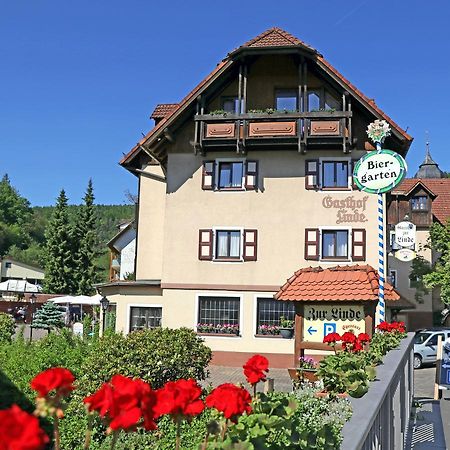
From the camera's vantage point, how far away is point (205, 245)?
74.2ft

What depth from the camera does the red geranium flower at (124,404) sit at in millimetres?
1642

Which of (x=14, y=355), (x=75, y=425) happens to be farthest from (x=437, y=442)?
(x=14, y=355)

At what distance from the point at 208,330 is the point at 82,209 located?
43.0 m

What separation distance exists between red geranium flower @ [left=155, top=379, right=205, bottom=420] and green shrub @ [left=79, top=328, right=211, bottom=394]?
8.39m

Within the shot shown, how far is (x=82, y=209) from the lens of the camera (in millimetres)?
62250

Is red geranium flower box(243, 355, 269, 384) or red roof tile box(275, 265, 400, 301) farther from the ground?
red roof tile box(275, 265, 400, 301)

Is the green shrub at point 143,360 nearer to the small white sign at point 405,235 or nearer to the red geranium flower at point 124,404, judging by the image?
the red geranium flower at point 124,404

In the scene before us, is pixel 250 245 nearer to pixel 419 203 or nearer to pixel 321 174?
pixel 321 174

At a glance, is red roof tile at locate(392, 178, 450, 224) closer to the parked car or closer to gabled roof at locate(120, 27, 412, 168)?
the parked car

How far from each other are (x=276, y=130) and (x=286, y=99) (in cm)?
205

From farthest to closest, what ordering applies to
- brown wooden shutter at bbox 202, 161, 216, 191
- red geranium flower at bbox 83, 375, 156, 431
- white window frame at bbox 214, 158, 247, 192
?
brown wooden shutter at bbox 202, 161, 216, 191 < white window frame at bbox 214, 158, 247, 192 < red geranium flower at bbox 83, 375, 156, 431

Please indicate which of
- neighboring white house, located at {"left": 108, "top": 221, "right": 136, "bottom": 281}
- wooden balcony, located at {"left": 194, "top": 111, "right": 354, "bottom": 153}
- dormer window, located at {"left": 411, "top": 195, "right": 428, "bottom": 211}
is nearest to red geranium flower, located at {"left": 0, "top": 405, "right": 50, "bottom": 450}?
wooden balcony, located at {"left": 194, "top": 111, "right": 354, "bottom": 153}

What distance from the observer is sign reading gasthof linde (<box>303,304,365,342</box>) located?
1273 cm

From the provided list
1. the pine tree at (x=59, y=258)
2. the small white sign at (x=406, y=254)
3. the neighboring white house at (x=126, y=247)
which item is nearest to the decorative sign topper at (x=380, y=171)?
the small white sign at (x=406, y=254)
